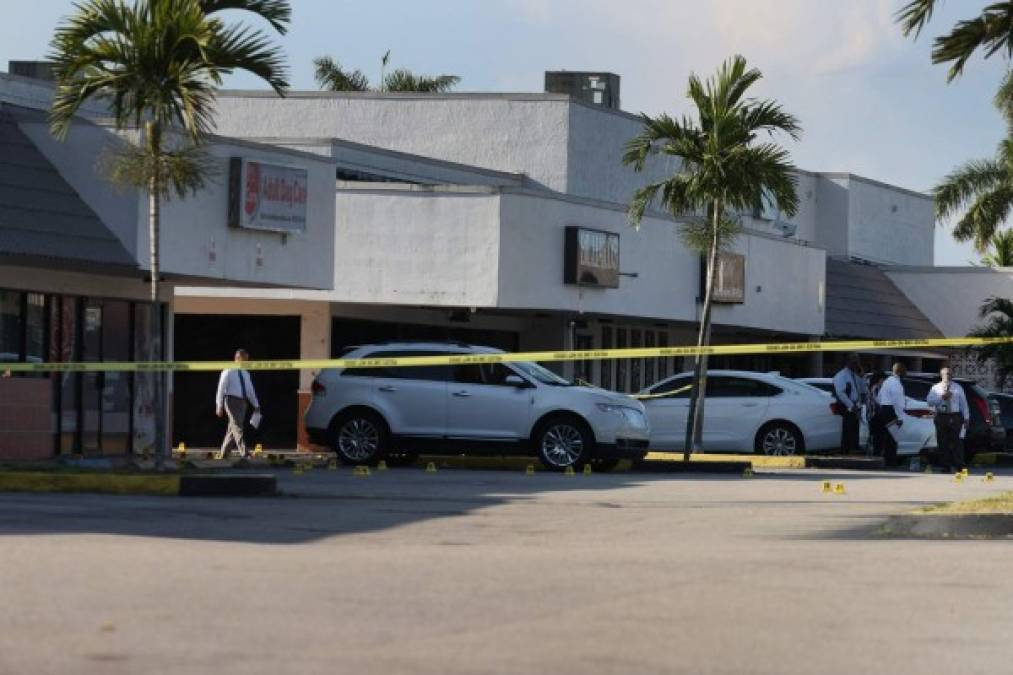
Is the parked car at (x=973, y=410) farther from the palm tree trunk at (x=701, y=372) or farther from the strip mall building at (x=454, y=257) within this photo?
the strip mall building at (x=454, y=257)

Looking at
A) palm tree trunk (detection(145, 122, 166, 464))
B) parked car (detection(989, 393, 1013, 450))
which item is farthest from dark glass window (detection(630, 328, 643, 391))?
palm tree trunk (detection(145, 122, 166, 464))

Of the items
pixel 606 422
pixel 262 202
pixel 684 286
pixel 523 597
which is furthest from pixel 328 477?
pixel 684 286

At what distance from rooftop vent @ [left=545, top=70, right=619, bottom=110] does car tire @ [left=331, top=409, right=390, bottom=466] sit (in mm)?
29034

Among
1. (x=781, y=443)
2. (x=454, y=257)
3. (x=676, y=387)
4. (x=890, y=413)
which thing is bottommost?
(x=781, y=443)

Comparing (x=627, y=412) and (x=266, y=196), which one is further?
(x=266, y=196)

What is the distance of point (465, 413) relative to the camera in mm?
28562

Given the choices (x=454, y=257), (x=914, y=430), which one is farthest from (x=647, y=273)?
(x=914, y=430)

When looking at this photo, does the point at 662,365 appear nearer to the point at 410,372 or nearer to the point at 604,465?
the point at 604,465

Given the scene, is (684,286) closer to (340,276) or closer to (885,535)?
(340,276)

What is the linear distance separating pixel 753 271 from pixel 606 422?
62.5ft

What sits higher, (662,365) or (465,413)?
(662,365)

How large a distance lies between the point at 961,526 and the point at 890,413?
1564 cm

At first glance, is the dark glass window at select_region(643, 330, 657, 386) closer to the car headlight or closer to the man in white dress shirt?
the car headlight

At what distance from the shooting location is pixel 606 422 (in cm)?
2794
